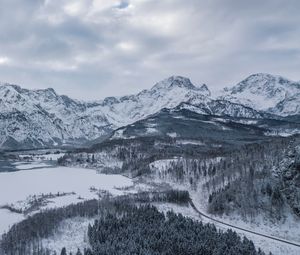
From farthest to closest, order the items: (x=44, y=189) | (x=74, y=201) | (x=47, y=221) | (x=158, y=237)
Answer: (x=44, y=189) < (x=74, y=201) < (x=47, y=221) < (x=158, y=237)

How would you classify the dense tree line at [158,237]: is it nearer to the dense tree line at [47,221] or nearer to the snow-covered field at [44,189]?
the dense tree line at [47,221]

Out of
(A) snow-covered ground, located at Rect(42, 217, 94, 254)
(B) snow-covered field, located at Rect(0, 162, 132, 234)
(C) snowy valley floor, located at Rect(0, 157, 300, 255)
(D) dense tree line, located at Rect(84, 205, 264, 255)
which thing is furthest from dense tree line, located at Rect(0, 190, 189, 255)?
(D) dense tree line, located at Rect(84, 205, 264, 255)

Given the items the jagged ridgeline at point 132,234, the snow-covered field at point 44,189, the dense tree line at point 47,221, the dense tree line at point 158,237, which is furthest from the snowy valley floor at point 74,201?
the dense tree line at point 158,237

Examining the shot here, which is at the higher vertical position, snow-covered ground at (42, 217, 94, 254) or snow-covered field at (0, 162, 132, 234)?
snow-covered field at (0, 162, 132, 234)

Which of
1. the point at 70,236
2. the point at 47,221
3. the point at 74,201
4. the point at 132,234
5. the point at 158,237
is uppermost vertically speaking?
the point at 47,221

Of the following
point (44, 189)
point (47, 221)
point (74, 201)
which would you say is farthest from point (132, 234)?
point (44, 189)

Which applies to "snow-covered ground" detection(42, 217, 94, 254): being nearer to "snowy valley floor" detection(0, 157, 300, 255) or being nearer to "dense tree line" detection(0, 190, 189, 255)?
"snowy valley floor" detection(0, 157, 300, 255)

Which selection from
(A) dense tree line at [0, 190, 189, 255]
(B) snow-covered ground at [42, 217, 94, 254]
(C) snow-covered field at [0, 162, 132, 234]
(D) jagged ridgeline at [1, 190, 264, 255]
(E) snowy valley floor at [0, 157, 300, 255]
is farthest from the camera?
(C) snow-covered field at [0, 162, 132, 234]

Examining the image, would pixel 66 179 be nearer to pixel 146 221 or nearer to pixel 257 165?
pixel 257 165

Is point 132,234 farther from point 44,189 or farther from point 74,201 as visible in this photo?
point 44,189

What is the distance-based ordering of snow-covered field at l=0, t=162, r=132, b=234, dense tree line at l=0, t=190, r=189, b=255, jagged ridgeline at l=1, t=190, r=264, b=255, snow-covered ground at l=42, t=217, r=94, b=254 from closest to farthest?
jagged ridgeline at l=1, t=190, r=264, b=255 < dense tree line at l=0, t=190, r=189, b=255 < snow-covered ground at l=42, t=217, r=94, b=254 < snow-covered field at l=0, t=162, r=132, b=234
